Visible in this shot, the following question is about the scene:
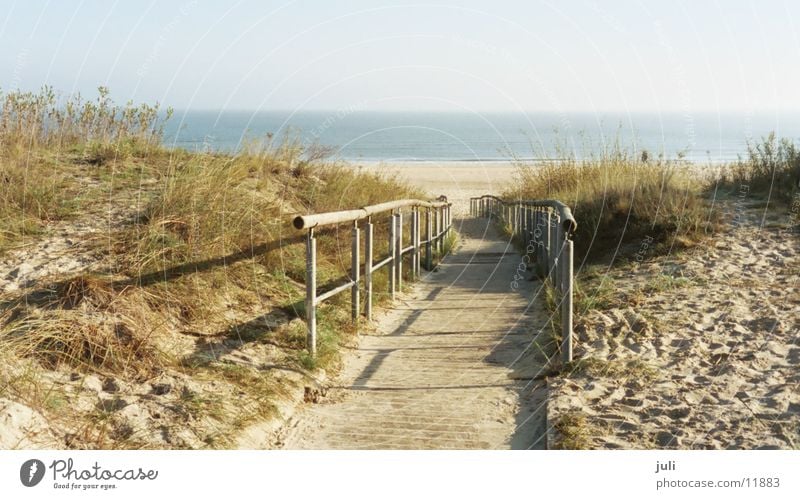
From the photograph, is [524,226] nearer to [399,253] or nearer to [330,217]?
[399,253]

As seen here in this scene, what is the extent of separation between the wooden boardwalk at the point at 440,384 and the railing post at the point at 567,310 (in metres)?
0.31

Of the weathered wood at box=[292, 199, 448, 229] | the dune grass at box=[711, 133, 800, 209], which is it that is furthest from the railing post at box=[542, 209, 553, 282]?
the dune grass at box=[711, 133, 800, 209]

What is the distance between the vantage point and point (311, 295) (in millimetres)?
6117

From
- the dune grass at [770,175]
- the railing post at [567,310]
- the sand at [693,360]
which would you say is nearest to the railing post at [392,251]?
the sand at [693,360]

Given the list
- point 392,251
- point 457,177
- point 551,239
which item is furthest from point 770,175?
point 457,177

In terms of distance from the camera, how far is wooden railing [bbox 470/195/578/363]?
243 inches

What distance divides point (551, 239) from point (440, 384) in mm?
4068

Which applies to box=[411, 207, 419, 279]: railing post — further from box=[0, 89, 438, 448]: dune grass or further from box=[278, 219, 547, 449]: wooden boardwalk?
box=[278, 219, 547, 449]: wooden boardwalk

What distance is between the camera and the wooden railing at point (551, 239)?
6184 mm

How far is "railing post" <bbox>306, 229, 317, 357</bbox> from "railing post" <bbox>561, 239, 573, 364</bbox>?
186 cm

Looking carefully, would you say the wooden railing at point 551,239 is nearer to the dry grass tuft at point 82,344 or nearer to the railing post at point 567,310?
the railing post at point 567,310

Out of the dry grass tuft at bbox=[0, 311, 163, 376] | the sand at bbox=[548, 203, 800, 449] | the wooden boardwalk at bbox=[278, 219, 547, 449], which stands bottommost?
Result: the wooden boardwalk at bbox=[278, 219, 547, 449]

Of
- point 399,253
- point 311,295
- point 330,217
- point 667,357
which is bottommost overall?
point 667,357
